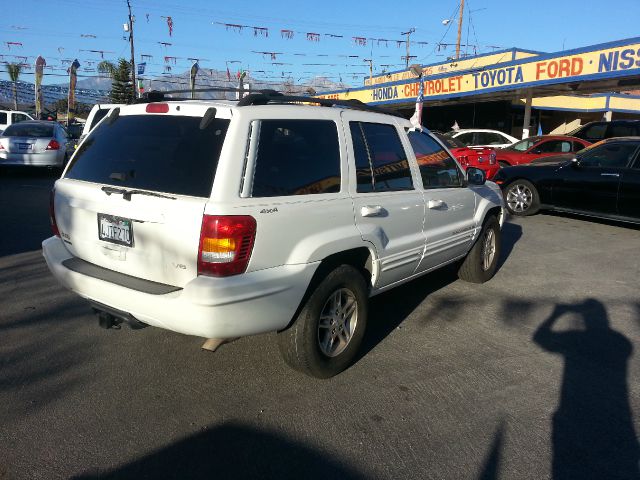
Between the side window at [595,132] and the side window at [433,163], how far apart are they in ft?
47.4

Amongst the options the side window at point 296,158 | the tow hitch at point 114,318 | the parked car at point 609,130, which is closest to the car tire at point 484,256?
the side window at point 296,158

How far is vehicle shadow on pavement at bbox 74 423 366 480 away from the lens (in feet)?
8.30

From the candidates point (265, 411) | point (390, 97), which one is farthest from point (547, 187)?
point (390, 97)

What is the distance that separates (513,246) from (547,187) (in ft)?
8.95

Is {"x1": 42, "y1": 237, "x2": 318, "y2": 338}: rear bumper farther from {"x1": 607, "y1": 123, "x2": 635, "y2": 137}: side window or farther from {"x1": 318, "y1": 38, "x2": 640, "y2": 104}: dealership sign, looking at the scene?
{"x1": 607, "y1": 123, "x2": 635, "y2": 137}: side window

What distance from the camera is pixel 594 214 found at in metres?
8.81

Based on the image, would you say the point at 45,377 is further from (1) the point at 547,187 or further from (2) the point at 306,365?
(1) the point at 547,187

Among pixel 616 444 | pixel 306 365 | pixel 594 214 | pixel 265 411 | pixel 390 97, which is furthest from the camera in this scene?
pixel 390 97

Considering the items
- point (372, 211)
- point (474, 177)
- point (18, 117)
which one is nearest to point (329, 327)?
point (372, 211)

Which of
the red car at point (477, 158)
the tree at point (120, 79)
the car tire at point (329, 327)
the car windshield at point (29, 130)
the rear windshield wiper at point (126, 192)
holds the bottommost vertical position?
the car tire at point (329, 327)

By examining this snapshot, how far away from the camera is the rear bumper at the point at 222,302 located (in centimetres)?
278

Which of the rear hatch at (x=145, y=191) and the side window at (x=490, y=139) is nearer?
the rear hatch at (x=145, y=191)

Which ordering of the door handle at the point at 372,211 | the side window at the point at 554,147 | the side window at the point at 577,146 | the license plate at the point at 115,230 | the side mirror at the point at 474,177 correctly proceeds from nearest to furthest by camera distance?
the license plate at the point at 115,230, the door handle at the point at 372,211, the side mirror at the point at 474,177, the side window at the point at 577,146, the side window at the point at 554,147

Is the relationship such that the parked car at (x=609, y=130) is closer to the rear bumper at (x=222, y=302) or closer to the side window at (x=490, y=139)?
the side window at (x=490, y=139)
